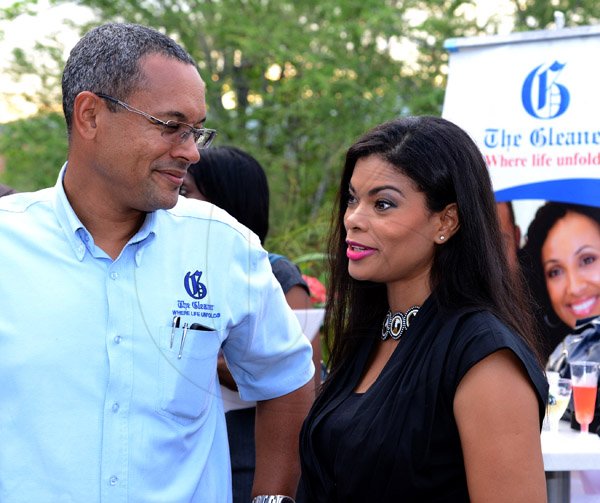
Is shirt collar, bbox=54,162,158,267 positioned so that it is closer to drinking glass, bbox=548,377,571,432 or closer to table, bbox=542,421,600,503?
table, bbox=542,421,600,503

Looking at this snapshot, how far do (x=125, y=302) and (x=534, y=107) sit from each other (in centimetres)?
317

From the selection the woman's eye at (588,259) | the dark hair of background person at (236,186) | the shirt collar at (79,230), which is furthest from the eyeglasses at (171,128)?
the woman's eye at (588,259)

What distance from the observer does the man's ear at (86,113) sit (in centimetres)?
207

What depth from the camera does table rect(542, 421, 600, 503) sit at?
10.1ft

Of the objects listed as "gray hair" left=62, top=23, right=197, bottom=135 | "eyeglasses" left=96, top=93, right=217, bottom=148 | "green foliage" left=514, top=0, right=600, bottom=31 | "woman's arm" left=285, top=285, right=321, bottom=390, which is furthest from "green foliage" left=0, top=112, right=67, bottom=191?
"eyeglasses" left=96, top=93, right=217, bottom=148

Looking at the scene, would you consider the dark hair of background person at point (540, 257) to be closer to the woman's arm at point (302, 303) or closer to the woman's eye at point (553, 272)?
the woman's eye at point (553, 272)

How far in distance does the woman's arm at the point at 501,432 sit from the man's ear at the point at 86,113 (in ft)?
3.25

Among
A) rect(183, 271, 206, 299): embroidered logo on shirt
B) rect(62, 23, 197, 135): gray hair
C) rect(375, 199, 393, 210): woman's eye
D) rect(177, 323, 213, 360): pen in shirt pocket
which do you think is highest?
rect(62, 23, 197, 135): gray hair

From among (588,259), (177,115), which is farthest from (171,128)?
(588,259)

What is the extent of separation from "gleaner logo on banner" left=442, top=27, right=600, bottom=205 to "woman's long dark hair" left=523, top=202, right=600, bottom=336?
0.16 feet

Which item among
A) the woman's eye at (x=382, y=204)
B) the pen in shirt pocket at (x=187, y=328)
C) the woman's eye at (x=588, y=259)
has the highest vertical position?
the woman's eye at (x=588, y=259)

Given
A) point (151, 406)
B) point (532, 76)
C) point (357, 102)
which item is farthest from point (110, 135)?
point (357, 102)

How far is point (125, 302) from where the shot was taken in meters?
2.00

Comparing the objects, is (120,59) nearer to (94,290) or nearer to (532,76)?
(94,290)
